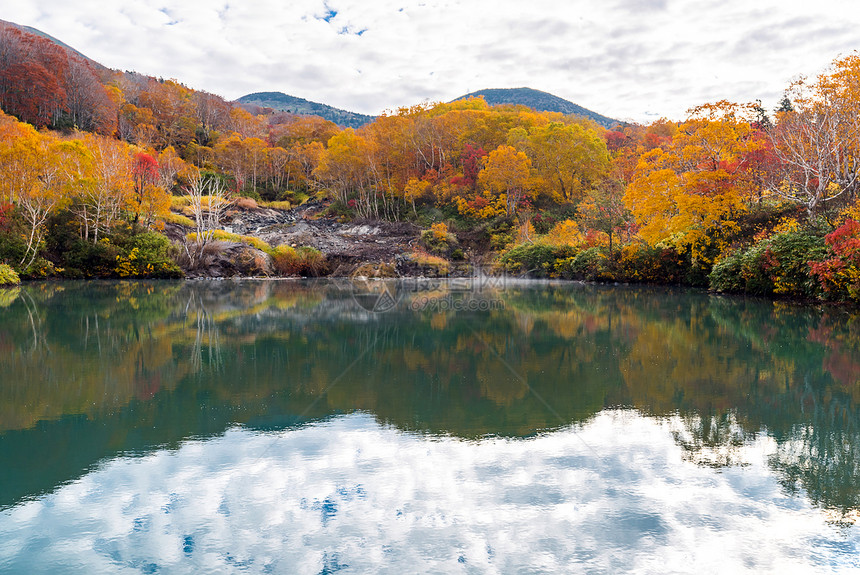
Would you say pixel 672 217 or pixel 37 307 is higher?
pixel 672 217

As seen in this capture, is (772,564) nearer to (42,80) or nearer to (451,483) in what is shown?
(451,483)

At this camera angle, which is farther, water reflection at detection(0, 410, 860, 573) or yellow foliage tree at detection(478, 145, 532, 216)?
yellow foliage tree at detection(478, 145, 532, 216)

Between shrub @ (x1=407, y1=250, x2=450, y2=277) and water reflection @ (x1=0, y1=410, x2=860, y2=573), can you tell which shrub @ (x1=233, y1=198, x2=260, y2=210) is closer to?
shrub @ (x1=407, y1=250, x2=450, y2=277)

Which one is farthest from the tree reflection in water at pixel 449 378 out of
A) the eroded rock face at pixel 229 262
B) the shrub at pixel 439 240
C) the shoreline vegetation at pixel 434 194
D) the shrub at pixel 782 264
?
the shrub at pixel 439 240

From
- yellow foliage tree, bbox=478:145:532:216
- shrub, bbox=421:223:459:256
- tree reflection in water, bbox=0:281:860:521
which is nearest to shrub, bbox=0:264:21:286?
tree reflection in water, bbox=0:281:860:521

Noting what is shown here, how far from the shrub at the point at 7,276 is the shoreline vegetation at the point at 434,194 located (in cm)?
15

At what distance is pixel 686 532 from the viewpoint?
11.7ft

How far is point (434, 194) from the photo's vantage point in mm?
50719

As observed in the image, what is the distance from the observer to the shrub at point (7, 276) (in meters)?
25.3

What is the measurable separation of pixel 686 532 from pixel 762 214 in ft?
77.0

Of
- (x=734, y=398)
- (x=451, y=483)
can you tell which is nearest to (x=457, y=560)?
(x=451, y=483)

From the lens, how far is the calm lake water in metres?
3.37

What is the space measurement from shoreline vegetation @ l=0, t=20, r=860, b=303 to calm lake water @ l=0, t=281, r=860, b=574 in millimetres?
12308

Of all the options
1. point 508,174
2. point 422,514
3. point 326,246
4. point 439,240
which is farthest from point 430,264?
point 422,514
